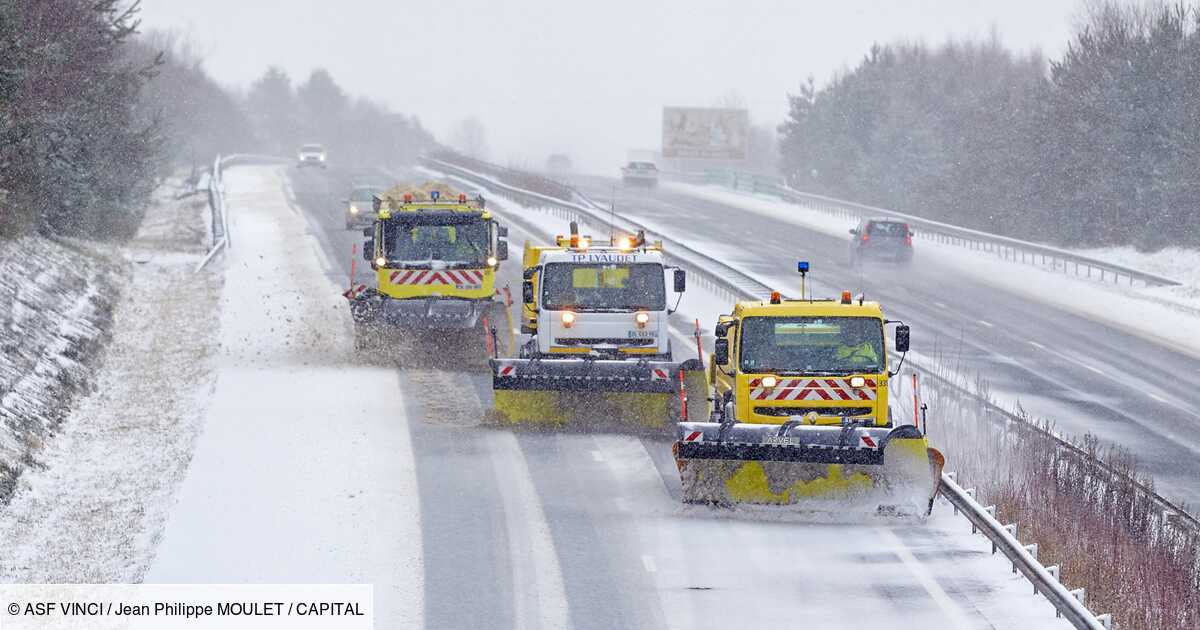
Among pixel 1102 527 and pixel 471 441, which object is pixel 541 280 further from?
pixel 1102 527

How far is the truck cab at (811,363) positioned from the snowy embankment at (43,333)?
7.94m

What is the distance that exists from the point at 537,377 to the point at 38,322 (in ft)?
→ 33.6

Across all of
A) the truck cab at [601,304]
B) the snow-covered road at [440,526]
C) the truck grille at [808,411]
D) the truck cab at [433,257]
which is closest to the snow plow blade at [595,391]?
the snow-covered road at [440,526]

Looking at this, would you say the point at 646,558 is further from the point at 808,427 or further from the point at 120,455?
the point at 120,455

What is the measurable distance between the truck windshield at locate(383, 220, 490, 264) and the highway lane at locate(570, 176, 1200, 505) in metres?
8.76

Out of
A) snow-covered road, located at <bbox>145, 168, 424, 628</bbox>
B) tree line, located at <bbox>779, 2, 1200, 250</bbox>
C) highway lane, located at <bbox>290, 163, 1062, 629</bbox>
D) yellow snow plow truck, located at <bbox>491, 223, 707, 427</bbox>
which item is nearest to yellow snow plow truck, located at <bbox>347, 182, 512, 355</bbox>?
snow-covered road, located at <bbox>145, 168, 424, 628</bbox>

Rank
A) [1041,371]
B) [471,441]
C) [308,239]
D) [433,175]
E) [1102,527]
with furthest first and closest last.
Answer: [433,175] < [308,239] < [1041,371] < [471,441] < [1102,527]

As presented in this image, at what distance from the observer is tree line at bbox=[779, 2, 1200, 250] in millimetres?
50219

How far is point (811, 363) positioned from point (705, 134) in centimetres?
8242

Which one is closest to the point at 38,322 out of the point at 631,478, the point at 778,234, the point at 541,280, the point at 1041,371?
the point at 541,280

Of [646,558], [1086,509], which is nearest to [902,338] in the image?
[1086,509]

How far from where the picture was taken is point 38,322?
25141 millimetres

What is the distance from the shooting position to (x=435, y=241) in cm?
2572

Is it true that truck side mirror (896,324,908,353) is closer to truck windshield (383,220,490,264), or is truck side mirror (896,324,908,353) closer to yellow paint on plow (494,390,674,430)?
yellow paint on plow (494,390,674,430)
